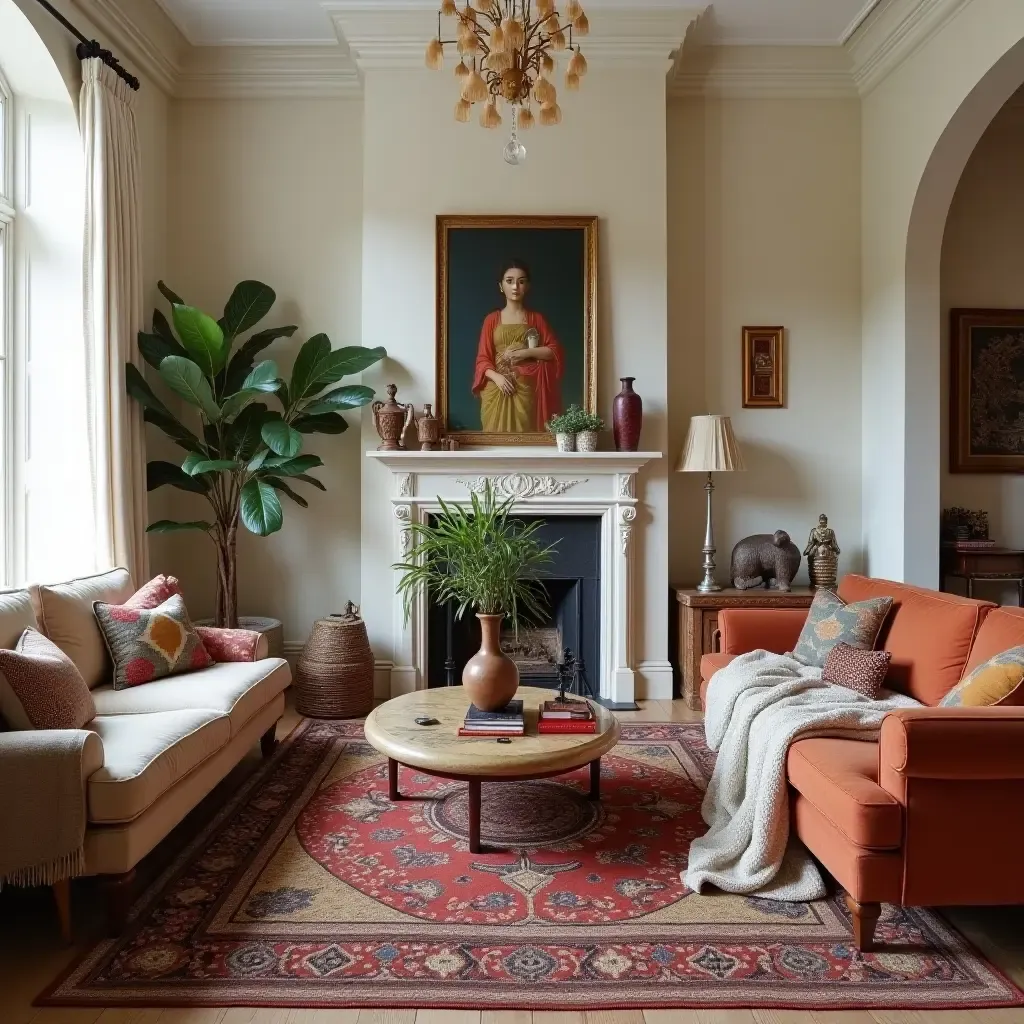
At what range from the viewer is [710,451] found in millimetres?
4613

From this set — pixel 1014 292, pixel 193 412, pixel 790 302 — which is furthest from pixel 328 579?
pixel 1014 292

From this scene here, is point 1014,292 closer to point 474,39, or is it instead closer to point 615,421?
point 615,421

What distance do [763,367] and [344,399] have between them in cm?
247

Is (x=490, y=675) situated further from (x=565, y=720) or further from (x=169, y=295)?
(x=169, y=295)

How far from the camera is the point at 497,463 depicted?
465cm

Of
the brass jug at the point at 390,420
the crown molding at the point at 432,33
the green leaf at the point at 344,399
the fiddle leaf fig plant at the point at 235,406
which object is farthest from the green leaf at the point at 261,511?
the crown molding at the point at 432,33

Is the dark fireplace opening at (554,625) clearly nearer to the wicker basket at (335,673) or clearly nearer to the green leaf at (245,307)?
the wicker basket at (335,673)

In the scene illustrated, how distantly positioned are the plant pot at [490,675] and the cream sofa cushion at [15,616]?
1.49 metres

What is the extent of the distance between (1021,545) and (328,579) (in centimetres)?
415

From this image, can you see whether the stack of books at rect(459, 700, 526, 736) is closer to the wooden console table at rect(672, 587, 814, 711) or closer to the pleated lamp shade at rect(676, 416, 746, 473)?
the wooden console table at rect(672, 587, 814, 711)

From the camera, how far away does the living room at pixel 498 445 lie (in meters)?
2.54

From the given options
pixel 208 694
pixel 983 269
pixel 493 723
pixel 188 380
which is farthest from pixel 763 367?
pixel 208 694

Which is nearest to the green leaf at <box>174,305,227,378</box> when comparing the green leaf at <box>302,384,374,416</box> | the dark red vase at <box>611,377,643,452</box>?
the green leaf at <box>302,384,374,416</box>

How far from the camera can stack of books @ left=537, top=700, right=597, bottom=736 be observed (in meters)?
2.85
